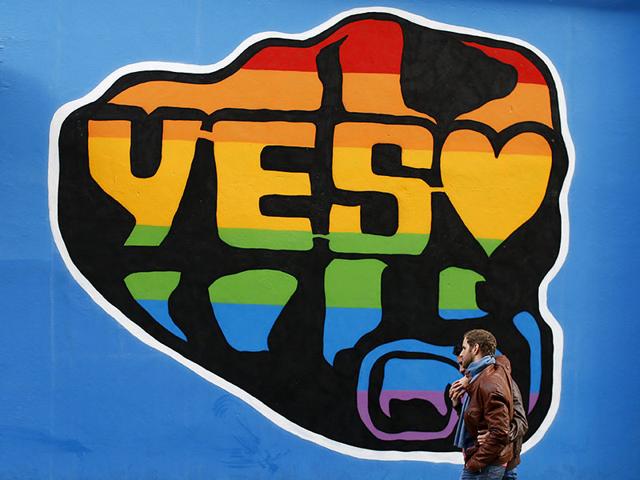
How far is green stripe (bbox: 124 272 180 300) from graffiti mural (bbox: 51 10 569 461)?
0.05ft

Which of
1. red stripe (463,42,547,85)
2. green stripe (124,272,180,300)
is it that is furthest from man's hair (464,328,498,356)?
red stripe (463,42,547,85)

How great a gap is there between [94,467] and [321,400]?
1.74 metres

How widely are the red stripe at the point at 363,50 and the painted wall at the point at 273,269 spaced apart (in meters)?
0.03

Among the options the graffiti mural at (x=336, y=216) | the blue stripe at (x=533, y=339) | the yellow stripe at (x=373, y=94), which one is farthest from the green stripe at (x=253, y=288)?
the blue stripe at (x=533, y=339)

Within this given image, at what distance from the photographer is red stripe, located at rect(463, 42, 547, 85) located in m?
7.08

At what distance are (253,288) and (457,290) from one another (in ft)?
5.11

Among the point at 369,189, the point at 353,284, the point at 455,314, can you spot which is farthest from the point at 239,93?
the point at 455,314

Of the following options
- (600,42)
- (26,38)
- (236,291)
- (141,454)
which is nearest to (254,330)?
(236,291)

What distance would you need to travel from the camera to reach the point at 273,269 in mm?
6824

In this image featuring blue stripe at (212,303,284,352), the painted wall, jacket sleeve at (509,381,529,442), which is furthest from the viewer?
blue stripe at (212,303,284,352)

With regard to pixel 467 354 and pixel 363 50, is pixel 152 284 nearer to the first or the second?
pixel 363 50

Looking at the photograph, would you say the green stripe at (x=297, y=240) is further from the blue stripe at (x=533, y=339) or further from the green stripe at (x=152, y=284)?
the blue stripe at (x=533, y=339)

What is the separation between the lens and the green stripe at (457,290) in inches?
273

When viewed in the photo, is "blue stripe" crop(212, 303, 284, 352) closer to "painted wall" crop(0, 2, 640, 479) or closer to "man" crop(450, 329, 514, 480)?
"painted wall" crop(0, 2, 640, 479)
